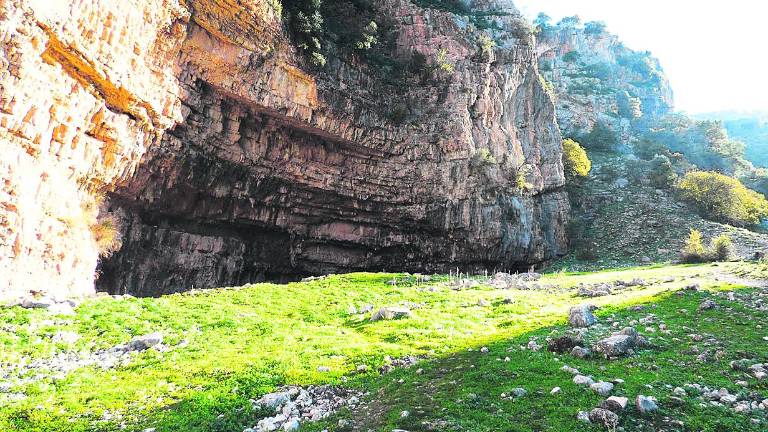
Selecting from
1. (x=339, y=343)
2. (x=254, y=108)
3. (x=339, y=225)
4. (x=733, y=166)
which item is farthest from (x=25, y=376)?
(x=733, y=166)

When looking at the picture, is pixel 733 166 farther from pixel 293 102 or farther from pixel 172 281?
pixel 172 281

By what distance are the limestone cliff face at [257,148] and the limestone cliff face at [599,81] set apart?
41688mm

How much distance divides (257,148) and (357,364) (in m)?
21.9

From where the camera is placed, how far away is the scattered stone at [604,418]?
5.50m

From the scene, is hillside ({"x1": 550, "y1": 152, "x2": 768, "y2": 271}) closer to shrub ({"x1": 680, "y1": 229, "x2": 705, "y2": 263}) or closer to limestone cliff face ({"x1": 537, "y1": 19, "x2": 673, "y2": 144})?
shrub ({"x1": 680, "y1": 229, "x2": 705, "y2": 263})

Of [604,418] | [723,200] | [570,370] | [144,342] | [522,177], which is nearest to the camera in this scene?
[604,418]

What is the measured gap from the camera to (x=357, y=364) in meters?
9.35

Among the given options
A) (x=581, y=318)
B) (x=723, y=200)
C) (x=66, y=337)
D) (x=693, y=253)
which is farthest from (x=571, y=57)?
(x=66, y=337)

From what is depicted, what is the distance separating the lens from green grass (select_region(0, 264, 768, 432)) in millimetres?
6496

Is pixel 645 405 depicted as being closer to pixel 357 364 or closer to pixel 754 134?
pixel 357 364


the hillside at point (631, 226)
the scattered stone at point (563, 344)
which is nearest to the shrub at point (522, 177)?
the hillside at point (631, 226)

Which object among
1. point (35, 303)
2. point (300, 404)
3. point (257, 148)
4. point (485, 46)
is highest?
point (485, 46)

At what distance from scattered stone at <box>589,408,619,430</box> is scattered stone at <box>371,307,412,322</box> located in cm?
857

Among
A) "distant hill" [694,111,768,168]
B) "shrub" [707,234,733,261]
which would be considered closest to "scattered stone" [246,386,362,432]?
"shrub" [707,234,733,261]
